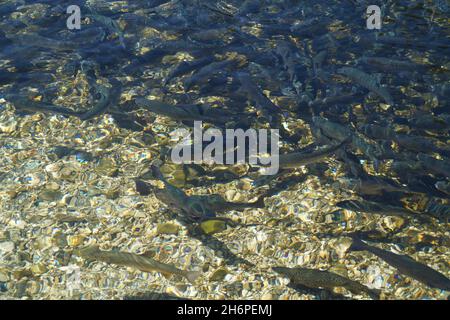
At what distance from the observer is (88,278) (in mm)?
4461

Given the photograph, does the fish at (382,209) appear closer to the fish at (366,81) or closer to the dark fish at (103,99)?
the fish at (366,81)

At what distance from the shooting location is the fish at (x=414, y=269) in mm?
4184

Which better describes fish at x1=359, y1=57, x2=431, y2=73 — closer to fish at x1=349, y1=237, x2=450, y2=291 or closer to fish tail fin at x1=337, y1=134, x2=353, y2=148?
fish tail fin at x1=337, y1=134, x2=353, y2=148

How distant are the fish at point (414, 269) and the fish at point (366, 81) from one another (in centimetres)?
226

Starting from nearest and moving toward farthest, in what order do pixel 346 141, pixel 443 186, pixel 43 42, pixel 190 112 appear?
pixel 443 186, pixel 346 141, pixel 190 112, pixel 43 42

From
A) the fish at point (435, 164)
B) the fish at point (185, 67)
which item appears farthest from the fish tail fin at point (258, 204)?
the fish at point (185, 67)

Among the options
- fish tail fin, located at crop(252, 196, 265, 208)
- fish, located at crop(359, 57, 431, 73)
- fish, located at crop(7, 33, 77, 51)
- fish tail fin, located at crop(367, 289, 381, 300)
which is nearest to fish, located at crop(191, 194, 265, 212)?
fish tail fin, located at crop(252, 196, 265, 208)

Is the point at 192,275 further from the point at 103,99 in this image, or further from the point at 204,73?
the point at 204,73

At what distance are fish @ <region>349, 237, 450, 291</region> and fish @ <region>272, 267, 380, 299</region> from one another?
284 millimetres

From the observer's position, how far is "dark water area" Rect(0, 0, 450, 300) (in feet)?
14.7

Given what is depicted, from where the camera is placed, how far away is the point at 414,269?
425cm

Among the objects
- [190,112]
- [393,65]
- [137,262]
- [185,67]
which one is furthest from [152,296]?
[393,65]

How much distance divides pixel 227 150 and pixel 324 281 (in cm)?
192

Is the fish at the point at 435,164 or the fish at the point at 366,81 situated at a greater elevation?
the fish at the point at 366,81
